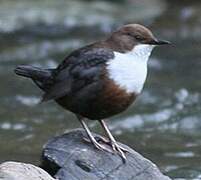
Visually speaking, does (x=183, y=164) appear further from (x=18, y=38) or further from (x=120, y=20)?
(x=120, y=20)

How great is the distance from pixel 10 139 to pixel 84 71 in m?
2.27

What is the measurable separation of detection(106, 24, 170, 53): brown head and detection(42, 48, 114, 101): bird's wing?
70 millimetres

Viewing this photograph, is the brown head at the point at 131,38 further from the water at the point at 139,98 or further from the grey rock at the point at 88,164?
the water at the point at 139,98

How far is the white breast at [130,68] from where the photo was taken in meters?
4.52

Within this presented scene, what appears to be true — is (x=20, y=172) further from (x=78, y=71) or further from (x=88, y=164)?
(x=78, y=71)

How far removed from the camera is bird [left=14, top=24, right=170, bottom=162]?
4.54 meters

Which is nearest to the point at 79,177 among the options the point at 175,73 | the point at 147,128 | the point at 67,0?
the point at 147,128

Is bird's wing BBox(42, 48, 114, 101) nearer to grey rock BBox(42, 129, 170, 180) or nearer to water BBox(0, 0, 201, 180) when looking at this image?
grey rock BBox(42, 129, 170, 180)

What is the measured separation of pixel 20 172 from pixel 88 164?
0.64 metres

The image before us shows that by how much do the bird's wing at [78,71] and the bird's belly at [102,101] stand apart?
2.4 inches

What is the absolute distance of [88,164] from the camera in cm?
462

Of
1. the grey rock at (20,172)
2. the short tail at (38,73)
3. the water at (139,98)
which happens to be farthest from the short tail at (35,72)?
the water at (139,98)

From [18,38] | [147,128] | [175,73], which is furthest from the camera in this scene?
[18,38]

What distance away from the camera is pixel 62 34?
10781 mm
